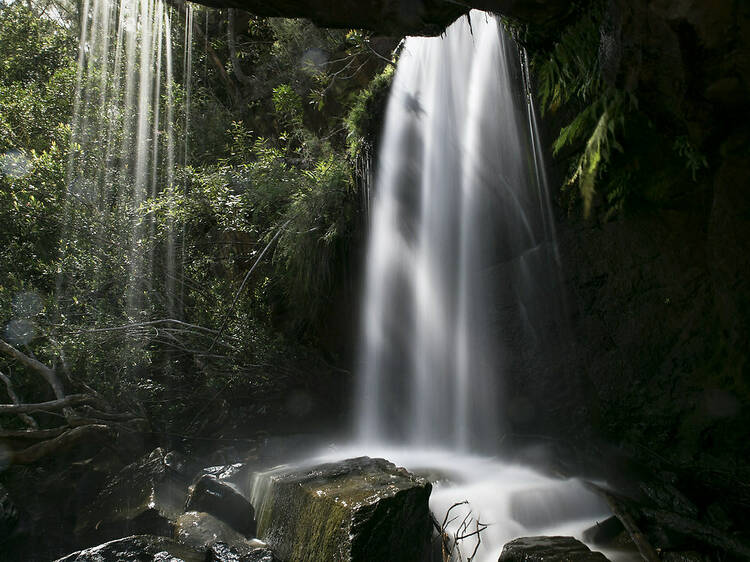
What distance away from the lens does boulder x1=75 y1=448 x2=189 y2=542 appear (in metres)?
5.03

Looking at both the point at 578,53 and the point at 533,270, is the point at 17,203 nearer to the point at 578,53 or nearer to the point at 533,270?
the point at 533,270

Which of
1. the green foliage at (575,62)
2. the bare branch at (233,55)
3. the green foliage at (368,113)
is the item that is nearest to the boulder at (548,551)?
the green foliage at (575,62)

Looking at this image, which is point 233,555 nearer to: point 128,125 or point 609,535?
point 609,535

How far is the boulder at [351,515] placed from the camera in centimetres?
318

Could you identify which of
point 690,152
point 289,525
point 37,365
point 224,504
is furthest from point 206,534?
point 37,365

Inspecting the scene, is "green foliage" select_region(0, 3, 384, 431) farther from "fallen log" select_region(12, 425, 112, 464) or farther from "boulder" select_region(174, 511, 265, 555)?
"boulder" select_region(174, 511, 265, 555)

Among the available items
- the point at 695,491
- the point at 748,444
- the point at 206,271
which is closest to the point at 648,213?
the point at 748,444

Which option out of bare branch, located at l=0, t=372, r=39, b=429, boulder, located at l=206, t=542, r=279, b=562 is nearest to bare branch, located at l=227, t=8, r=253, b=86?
bare branch, located at l=0, t=372, r=39, b=429

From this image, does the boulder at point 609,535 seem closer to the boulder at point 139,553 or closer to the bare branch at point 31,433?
the boulder at point 139,553

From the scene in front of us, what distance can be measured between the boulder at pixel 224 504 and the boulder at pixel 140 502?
0.41 m

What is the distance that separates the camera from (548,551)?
3037 mm

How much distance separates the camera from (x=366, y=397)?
7.16 m

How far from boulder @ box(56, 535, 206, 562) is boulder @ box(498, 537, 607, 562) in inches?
92.4

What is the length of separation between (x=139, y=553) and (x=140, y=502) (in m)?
1.81
